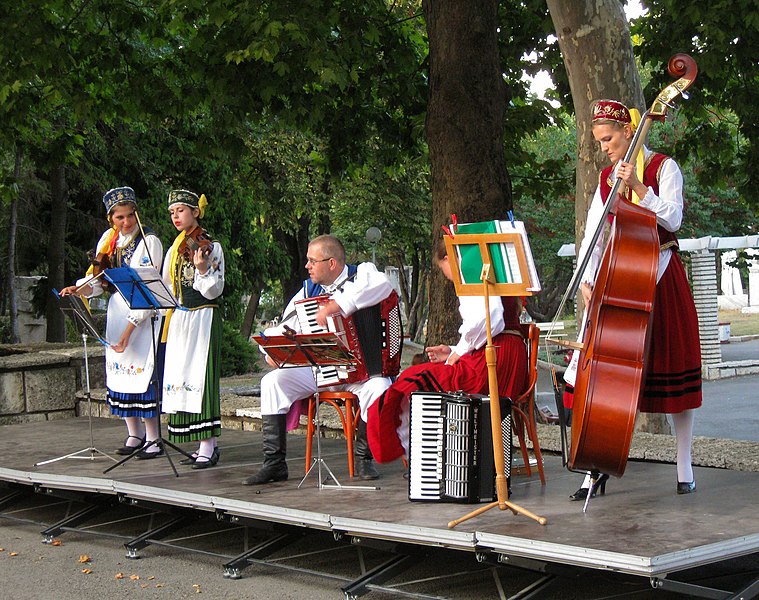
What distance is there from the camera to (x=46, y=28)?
11.9 meters

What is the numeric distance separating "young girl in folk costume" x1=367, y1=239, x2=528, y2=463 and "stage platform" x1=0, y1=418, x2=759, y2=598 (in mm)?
323

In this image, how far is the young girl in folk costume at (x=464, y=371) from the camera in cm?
610

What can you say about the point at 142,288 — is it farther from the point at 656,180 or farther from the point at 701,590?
the point at 701,590

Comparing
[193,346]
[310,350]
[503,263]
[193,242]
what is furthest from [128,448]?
[503,263]

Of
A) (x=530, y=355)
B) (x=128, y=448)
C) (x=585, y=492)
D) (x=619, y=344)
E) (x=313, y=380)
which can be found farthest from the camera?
(x=128, y=448)

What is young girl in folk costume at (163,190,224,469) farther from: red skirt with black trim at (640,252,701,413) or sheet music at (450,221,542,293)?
red skirt with black trim at (640,252,701,413)

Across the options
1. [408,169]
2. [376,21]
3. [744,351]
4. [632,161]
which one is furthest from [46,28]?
[744,351]

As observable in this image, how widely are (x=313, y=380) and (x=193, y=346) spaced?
110 centimetres

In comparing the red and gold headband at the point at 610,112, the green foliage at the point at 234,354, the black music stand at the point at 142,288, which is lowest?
the green foliage at the point at 234,354

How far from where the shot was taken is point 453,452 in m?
5.83

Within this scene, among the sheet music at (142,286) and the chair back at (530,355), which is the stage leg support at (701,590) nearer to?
the chair back at (530,355)

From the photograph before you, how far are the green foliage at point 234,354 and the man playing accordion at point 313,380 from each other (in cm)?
1649

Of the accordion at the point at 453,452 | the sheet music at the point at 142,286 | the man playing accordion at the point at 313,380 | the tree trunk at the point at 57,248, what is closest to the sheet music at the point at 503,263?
the accordion at the point at 453,452

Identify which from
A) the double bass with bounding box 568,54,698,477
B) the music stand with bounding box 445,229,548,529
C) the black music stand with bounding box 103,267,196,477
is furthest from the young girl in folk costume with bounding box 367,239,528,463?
the black music stand with bounding box 103,267,196,477
